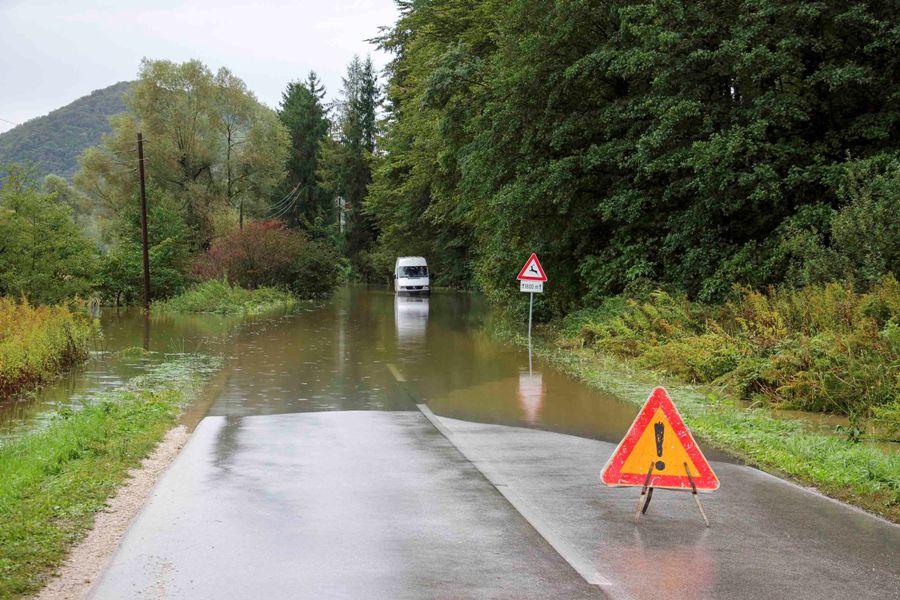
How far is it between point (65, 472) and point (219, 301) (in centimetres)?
3550

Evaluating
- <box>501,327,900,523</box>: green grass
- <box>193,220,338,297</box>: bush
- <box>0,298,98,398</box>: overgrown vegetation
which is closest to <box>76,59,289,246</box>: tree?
<box>193,220,338,297</box>: bush

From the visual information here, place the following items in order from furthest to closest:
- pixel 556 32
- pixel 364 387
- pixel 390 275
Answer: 1. pixel 390 275
2. pixel 556 32
3. pixel 364 387

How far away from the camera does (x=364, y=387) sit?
54.1 feet

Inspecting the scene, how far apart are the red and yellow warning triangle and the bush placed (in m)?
42.7

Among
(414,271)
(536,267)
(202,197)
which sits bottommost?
(414,271)

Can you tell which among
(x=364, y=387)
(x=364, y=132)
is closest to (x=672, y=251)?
(x=364, y=387)

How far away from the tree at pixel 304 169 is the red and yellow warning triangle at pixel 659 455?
9740 cm

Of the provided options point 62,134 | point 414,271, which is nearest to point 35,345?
point 414,271

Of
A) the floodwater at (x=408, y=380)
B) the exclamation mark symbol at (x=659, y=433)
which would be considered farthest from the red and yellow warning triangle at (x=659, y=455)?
the floodwater at (x=408, y=380)

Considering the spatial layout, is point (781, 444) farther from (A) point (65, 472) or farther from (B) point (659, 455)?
(A) point (65, 472)

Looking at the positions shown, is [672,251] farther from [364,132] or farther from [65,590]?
[364,132]

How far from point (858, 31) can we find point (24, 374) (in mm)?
18460

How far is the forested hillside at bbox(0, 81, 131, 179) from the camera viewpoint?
5418 inches

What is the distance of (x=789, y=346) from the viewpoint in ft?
49.4
